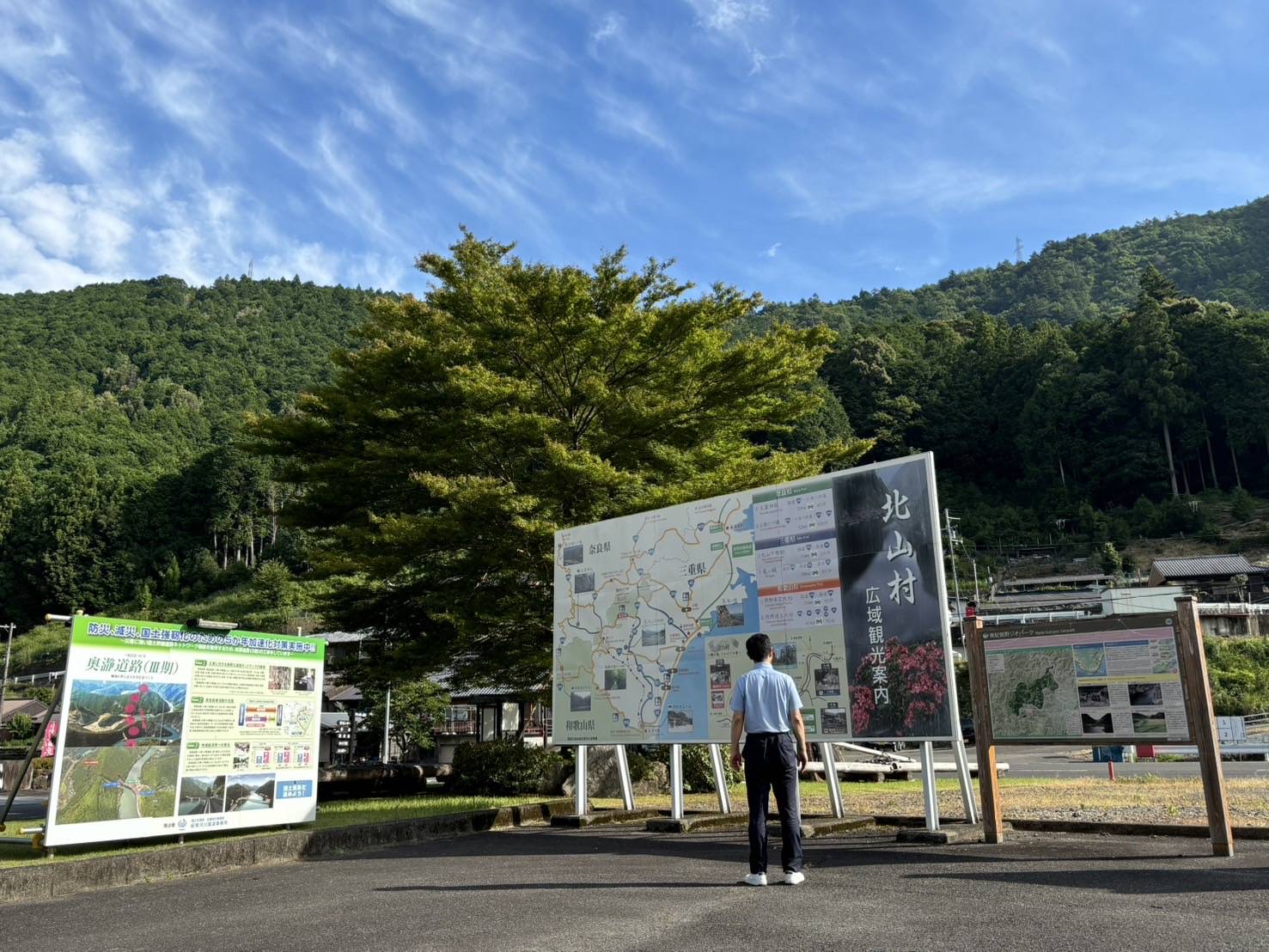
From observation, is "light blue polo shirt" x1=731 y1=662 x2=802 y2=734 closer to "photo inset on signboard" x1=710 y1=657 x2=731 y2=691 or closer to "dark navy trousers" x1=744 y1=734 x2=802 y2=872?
"dark navy trousers" x1=744 y1=734 x2=802 y2=872

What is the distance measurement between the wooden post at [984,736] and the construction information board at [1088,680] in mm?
64

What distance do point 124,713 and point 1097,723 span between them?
313 inches

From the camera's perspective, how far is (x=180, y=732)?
7914 millimetres

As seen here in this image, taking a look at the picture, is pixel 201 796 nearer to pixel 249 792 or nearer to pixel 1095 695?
pixel 249 792

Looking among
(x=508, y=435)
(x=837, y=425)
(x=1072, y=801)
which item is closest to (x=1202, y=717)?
(x=1072, y=801)

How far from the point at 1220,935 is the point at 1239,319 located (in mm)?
85295

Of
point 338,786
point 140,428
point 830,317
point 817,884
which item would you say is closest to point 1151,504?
point 830,317

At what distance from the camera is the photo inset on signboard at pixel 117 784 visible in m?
7.24

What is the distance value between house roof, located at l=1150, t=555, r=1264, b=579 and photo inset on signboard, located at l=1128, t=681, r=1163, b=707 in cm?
6081

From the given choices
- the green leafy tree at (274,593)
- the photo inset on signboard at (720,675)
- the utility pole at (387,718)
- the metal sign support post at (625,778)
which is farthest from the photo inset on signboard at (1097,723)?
the green leafy tree at (274,593)

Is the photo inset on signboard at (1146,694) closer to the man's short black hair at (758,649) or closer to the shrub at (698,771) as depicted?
the man's short black hair at (758,649)

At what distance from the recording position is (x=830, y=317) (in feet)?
391

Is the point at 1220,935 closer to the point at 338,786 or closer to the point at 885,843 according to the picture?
the point at 885,843

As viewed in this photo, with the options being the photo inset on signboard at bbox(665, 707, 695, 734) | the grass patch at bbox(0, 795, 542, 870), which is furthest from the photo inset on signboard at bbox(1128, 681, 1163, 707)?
the grass patch at bbox(0, 795, 542, 870)
